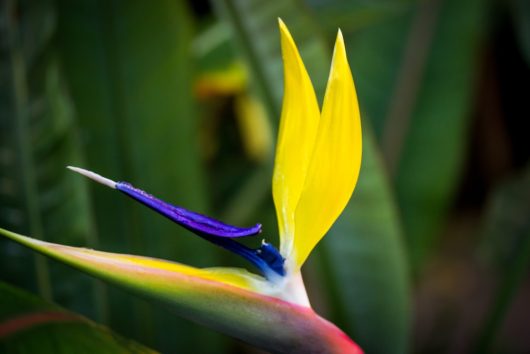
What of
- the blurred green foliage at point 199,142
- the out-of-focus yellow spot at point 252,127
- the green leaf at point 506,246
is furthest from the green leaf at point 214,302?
the out-of-focus yellow spot at point 252,127

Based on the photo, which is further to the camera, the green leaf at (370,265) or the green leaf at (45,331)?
the green leaf at (370,265)

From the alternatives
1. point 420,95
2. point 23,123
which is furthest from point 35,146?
point 420,95

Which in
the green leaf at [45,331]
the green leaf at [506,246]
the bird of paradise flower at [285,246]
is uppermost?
the bird of paradise flower at [285,246]

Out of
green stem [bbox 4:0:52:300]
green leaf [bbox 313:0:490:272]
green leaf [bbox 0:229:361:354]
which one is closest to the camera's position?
green leaf [bbox 0:229:361:354]

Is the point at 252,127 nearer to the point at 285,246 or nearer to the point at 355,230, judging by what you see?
the point at 355,230

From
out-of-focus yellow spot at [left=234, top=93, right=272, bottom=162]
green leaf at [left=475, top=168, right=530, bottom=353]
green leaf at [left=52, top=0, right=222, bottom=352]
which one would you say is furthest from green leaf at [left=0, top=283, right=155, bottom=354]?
out-of-focus yellow spot at [left=234, top=93, right=272, bottom=162]

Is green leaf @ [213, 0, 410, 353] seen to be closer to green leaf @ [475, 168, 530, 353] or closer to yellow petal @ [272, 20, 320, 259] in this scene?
green leaf @ [475, 168, 530, 353]

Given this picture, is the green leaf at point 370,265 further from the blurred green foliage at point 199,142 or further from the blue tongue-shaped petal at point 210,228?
the blue tongue-shaped petal at point 210,228

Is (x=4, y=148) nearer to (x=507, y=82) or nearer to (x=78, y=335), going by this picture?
(x=78, y=335)
